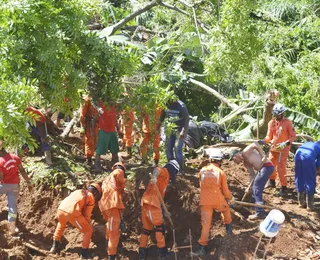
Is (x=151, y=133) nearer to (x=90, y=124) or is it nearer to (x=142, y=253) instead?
(x=90, y=124)

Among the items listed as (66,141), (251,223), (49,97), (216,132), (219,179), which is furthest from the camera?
(216,132)

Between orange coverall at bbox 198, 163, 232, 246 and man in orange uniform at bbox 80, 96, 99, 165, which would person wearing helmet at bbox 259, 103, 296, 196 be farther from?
man in orange uniform at bbox 80, 96, 99, 165

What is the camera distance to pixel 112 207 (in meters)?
8.13

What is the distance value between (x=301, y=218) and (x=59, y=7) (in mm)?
5267

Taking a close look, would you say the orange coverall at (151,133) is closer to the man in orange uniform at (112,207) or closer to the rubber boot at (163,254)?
the man in orange uniform at (112,207)

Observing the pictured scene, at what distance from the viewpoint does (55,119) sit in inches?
510

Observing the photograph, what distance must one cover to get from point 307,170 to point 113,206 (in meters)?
3.48

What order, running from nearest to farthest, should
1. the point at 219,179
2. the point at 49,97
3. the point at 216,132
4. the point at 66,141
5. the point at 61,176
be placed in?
the point at 49,97
the point at 219,179
the point at 61,176
the point at 66,141
the point at 216,132

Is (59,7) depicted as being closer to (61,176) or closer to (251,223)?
(61,176)

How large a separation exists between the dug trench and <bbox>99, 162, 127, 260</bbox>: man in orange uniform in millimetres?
549

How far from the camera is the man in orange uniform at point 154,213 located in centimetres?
814

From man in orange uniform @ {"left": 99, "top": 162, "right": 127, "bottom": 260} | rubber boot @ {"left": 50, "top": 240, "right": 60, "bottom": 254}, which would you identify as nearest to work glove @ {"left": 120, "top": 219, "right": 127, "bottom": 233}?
man in orange uniform @ {"left": 99, "top": 162, "right": 127, "bottom": 260}

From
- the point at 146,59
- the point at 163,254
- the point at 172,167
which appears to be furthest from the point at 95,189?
the point at 146,59

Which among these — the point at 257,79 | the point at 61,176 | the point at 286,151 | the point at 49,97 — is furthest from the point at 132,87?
the point at 257,79
